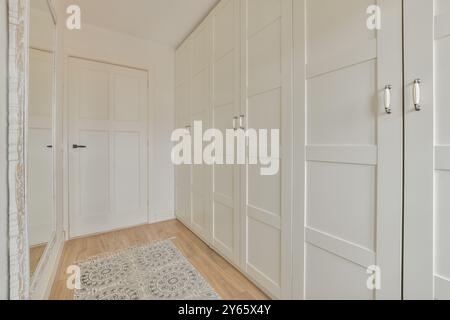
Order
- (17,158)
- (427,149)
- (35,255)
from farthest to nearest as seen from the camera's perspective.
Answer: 1. (35,255)
2. (17,158)
3. (427,149)

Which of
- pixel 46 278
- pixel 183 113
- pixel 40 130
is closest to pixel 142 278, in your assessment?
pixel 46 278

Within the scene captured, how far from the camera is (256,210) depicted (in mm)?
1560

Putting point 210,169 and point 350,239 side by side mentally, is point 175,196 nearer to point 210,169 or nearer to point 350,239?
point 210,169

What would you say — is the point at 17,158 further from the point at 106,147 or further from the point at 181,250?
the point at 106,147

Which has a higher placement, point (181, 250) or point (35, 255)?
point (35, 255)

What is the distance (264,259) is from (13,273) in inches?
51.7

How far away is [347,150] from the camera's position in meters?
1.01

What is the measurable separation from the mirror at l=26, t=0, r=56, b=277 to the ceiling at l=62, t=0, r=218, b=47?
595 millimetres

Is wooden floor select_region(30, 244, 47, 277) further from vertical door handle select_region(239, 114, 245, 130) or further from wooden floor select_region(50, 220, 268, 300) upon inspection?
vertical door handle select_region(239, 114, 245, 130)

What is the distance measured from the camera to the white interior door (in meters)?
1.21

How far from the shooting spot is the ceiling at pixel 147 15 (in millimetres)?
2102

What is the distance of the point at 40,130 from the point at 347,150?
6.17 ft

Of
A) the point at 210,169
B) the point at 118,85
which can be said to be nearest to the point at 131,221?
the point at 210,169
